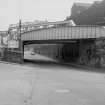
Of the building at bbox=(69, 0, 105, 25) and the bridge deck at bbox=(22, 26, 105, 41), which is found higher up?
the building at bbox=(69, 0, 105, 25)

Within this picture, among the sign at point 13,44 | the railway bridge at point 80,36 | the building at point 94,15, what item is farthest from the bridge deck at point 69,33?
the building at point 94,15

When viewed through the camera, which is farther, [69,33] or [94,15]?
[94,15]

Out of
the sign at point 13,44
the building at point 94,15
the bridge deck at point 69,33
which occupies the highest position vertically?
the building at point 94,15

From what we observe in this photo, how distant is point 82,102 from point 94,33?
17.7 meters

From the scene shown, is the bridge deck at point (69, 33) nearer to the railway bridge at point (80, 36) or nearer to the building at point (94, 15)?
the railway bridge at point (80, 36)

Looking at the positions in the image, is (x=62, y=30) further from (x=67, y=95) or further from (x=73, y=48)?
(x=67, y=95)

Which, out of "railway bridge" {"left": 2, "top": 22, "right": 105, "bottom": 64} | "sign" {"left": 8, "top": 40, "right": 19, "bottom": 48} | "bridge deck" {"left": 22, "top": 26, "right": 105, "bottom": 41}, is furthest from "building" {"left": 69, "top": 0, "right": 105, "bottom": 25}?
"sign" {"left": 8, "top": 40, "right": 19, "bottom": 48}

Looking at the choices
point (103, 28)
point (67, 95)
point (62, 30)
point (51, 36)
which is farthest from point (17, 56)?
point (67, 95)

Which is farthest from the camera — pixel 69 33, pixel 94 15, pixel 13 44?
pixel 94 15

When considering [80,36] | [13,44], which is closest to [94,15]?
[13,44]

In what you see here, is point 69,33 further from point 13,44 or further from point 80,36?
point 13,44

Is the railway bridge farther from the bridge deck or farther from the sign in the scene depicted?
the sign

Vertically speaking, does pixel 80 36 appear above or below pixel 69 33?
below

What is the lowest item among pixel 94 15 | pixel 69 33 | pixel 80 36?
pixel 80 36
